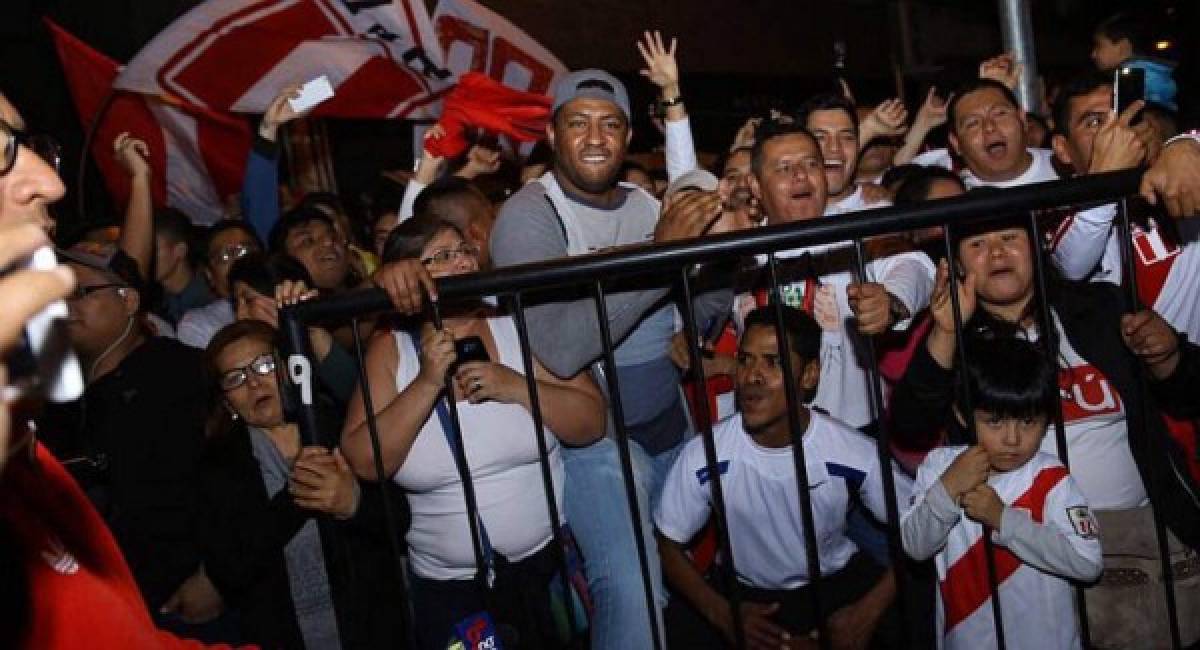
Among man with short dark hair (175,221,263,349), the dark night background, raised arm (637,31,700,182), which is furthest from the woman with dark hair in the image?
the dark night background

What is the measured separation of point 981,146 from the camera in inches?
198

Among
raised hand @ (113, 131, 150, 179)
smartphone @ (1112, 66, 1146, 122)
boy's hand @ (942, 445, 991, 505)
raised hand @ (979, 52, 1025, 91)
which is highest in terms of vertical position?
raised hand @ (113, 131, 150, 179)

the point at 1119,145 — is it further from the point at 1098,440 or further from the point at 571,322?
the point at 571,322

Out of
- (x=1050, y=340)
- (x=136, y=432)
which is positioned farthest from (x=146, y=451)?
(x=1050, y=340)

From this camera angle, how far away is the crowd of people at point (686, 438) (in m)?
3.14

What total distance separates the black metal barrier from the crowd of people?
2 centimetres

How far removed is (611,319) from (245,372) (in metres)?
1.42

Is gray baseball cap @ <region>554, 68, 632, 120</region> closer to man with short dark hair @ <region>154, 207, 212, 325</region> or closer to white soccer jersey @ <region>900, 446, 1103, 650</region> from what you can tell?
white soccer jersey @ <region>900, 446, 1103, 650</region>

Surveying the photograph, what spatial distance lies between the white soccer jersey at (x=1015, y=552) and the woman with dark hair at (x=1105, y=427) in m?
0.16

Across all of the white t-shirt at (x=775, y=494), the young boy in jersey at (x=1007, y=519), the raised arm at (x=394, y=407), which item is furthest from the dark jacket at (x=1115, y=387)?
the raised arm at (x=394, y=407)

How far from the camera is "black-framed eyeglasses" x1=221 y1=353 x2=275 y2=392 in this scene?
Answer: 3.87 m

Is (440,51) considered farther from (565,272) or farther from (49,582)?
(49,582)

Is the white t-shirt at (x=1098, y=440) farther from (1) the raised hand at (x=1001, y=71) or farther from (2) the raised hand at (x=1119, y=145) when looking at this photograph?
(1) the raised hand at (x=1001, y=71)

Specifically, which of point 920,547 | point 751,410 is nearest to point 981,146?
point 751,410
